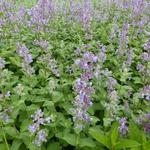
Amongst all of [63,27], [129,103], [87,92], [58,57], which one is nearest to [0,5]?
[63,27]

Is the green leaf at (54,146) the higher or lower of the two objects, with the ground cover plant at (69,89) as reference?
lower

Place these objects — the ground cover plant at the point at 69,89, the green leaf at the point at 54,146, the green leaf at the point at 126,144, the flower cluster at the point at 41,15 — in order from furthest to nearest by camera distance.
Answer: the flower cluster at the point at 41,15
the green leaf at the point at 54,146
the ground cover plant at the point at 69,89
the green leaf at the point at 126,144

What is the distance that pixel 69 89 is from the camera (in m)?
4.18

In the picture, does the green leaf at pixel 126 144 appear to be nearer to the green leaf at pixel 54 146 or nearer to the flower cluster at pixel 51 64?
the green leaf at pixel 54 146

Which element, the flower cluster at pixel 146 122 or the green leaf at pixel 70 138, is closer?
the green leaf at pixel 70 138

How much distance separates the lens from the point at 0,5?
6.12 metres

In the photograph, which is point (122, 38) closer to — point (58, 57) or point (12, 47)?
point (58, 57)

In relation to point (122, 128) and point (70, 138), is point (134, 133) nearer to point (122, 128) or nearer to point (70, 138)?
point (122, 128)

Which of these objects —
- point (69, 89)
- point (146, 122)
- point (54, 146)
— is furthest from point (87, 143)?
point (69, 89)

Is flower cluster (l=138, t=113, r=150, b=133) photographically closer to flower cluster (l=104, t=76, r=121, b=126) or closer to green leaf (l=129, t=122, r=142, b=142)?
green leaf (l=129, t=122, r=142, b=142)

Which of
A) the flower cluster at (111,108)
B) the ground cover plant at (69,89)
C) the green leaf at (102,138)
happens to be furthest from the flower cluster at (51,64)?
the green leaf at (102,138)

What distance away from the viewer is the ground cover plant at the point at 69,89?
312 centimetres

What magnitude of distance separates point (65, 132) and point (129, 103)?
1.12 meters

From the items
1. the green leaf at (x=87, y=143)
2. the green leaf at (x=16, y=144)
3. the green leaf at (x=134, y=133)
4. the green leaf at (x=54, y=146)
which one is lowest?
the green leaf at (x=54, y=146)
